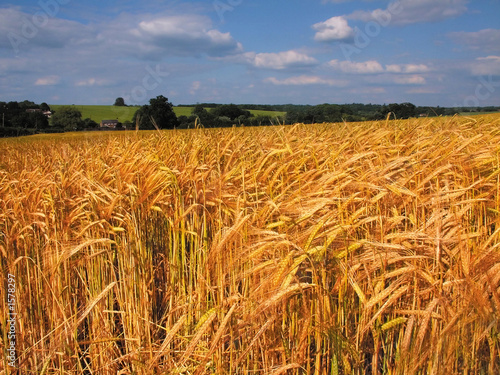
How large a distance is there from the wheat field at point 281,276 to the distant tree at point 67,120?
32.7m

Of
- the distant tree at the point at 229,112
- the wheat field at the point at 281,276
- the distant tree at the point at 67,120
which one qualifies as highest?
the distant tree at the point at 67,120

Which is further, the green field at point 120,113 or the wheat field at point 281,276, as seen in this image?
the green field at point 120,113

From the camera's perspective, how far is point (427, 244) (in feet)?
4.73

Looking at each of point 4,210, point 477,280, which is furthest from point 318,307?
point 4,210

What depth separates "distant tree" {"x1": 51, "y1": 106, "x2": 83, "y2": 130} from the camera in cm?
3244

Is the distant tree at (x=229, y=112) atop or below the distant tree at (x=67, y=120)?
below

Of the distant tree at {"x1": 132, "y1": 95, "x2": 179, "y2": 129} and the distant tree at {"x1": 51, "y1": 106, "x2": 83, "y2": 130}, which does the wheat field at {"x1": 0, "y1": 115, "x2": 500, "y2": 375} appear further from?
the distant tree at {"x1": 51, "y1": 106, "x2": 83, "y2": 130}

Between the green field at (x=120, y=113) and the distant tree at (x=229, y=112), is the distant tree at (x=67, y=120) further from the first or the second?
Result: the distant tree at (x=229, y=112)

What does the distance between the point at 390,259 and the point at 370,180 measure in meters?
0.71

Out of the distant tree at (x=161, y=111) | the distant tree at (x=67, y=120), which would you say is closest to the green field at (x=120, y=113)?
the distant tree at (x=161, y=111)

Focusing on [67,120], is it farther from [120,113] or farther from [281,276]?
[281,276]

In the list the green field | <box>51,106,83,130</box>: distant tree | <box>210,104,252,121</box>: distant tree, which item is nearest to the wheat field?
<box>210,104,252,121</box>: distant tree

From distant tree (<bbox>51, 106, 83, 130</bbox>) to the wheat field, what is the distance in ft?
107

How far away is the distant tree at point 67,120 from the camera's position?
32.4 metres
